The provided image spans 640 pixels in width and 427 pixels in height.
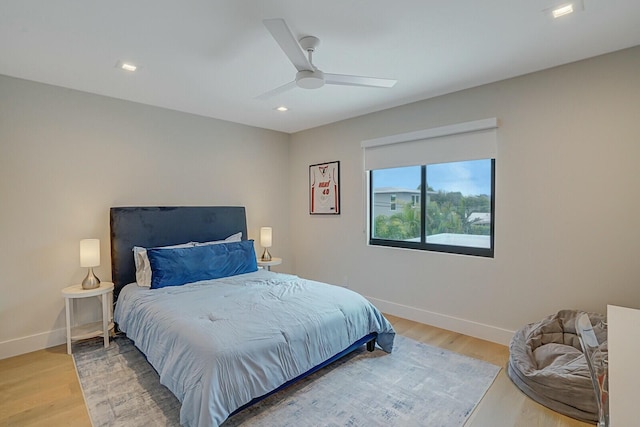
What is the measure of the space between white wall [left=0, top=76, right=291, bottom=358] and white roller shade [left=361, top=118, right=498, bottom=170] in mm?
2270

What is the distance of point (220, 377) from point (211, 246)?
2.05 metres

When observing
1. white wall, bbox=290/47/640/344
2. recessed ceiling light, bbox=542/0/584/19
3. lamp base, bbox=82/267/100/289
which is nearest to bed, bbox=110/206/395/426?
lamp base, bbox=82/267/100/289

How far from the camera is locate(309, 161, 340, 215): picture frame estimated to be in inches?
180

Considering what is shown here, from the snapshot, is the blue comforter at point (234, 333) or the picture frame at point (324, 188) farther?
the picture frame at point (324, 188)

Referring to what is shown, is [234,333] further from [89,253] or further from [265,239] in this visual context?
[265,239]

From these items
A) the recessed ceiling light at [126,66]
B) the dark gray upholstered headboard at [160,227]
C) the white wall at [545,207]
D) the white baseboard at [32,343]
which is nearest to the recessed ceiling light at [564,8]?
the white wall at [545,207]

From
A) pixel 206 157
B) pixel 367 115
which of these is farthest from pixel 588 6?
pixel 206 157

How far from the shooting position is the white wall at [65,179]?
2.96m

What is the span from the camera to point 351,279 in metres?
4.45

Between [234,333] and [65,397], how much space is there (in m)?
1.41

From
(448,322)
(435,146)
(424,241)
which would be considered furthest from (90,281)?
(435,146)

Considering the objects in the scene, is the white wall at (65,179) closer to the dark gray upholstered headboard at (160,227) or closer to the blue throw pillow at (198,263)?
the dark gray upholstered headboard at (160,227)

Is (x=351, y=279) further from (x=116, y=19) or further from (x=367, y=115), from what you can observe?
(x=116, y=19)

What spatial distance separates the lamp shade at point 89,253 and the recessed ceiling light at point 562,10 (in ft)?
13.5
